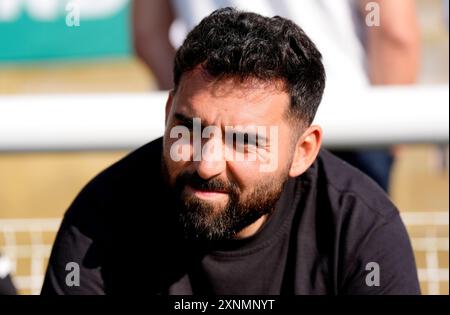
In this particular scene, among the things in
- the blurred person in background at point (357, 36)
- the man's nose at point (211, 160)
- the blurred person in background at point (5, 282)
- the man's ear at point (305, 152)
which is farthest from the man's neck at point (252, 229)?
the blurred person in background at point (5, 282)

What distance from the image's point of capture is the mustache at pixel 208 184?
1622mm

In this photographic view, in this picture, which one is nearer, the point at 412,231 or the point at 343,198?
the point at 343,198

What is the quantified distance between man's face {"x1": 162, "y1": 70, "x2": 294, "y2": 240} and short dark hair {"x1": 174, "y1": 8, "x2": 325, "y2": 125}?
1.0 inches

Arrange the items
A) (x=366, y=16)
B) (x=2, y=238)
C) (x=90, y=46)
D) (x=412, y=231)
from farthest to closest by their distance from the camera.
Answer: (x=90, y=46) → (x=412, y=231) → (x=2, y=238) → (x=366, y=16)

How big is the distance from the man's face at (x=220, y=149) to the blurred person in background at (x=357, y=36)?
1.77 feet

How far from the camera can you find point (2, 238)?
3.64 metres

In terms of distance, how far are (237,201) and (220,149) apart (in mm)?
115

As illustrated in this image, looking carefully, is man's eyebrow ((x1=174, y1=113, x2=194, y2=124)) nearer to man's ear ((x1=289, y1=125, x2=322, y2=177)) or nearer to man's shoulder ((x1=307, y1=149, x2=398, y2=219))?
man's ear ((x1=289, y1=125, x2=322, y2=177))

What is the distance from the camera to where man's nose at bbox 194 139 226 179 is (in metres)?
1.60

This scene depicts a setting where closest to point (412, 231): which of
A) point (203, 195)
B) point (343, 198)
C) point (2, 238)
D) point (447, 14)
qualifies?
point (2, 238)

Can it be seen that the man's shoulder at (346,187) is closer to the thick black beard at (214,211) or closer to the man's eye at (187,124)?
the thick black beard at (214,211)

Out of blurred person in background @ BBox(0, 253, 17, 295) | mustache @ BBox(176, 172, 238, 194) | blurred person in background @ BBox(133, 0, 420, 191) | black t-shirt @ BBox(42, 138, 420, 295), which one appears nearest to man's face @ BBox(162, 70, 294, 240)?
mustache @ BBox(176, 172, 238, 194)

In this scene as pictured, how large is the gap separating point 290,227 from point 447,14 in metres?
0.85
